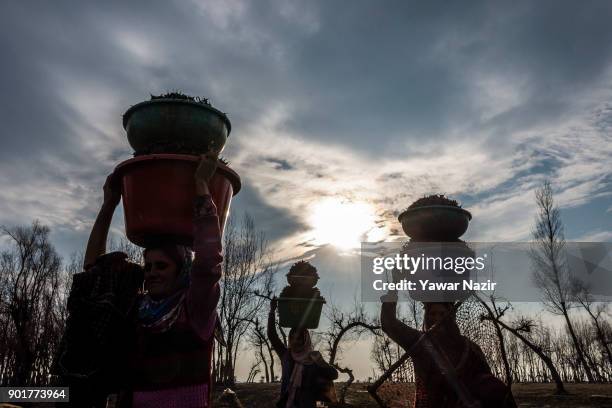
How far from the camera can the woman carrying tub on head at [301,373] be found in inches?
190

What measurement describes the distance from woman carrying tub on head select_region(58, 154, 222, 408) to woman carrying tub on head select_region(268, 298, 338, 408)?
9.88 ft

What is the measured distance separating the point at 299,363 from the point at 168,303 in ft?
10.8

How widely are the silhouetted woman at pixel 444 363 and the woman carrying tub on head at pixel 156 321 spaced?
Answer: 1.80 meters

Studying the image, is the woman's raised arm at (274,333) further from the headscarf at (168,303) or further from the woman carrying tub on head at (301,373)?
the headscarf at (168,303)

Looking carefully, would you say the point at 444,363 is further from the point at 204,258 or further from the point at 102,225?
the point at 102,225

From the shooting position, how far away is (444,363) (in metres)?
3.26

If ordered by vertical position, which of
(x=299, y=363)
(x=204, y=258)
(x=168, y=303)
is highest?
(x=204, y=258)

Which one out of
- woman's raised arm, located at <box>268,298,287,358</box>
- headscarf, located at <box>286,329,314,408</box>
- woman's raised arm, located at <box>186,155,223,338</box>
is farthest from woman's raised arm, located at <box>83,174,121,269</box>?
headscarf, located at <box>286,329,314,408</box>

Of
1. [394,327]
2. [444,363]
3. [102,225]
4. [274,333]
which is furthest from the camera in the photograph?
[274,333]

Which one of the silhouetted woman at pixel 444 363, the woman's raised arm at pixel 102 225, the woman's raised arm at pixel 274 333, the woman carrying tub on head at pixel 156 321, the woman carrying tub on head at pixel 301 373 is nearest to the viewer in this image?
the woman carrying tub on head at pixel 156 321

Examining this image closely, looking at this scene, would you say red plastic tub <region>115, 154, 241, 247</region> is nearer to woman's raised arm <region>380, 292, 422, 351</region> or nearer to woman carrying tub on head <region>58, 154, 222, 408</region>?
woman carrying tub on head <region>58, 154, 222, 408</region>

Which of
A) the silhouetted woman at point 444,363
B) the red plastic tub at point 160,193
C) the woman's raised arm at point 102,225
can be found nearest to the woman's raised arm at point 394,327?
the silhouetted woman at point 444,363

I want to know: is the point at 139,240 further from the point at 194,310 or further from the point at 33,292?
the point at 33,292

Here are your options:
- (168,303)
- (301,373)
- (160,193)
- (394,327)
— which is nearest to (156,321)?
(168,303)
